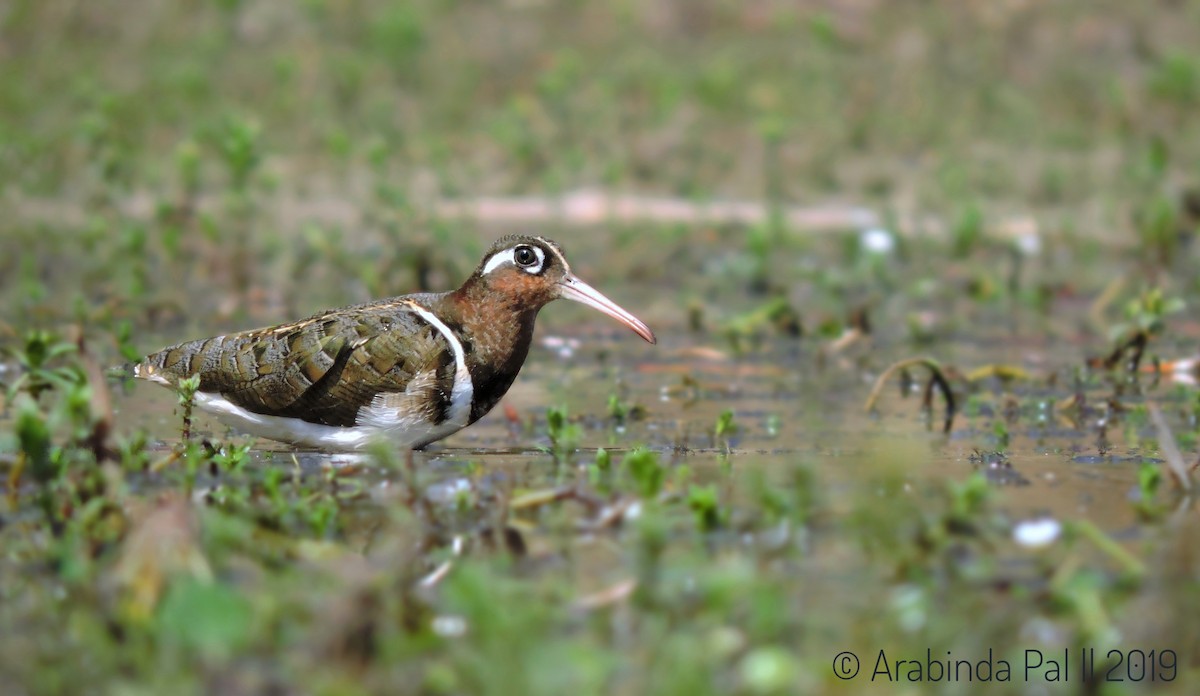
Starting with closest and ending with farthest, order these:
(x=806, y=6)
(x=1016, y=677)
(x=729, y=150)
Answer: (x=1016, y=677), (x=729, y=150), (x=806, y=6)

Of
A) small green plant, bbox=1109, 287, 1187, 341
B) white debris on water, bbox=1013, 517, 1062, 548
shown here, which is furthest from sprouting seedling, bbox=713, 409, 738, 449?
small green plant, bbox=1109, 287, 1187, 341

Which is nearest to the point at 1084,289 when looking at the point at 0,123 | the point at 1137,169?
the point at 1137,169

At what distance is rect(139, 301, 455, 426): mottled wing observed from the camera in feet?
20.2

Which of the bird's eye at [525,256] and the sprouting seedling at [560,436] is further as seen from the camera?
the bird's eye at [525,256]

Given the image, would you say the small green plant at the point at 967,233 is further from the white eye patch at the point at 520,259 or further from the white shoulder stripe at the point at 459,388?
the white shoulder stripe at the point at 459,388

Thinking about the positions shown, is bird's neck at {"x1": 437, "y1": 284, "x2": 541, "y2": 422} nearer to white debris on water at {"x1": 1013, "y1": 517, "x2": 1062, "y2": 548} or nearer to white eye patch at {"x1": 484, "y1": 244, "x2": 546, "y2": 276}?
white eye patch at {"x1": 484, "y1": 244, "x2": 546, "y2": 276}

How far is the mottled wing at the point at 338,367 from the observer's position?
242 inches

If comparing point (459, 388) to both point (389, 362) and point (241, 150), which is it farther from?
point (241, 150)

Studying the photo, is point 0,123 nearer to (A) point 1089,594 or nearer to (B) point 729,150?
(B) point 729,150

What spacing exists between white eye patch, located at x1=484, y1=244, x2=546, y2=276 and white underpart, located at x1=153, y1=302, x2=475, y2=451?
0.94 ft

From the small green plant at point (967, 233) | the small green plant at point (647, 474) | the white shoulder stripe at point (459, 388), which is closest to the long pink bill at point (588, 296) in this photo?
the white shoulder stripe at point (459, 388)

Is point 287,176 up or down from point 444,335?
up

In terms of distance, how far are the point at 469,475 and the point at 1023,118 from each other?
29.7 feet

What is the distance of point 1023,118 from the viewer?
13664 millimetres
